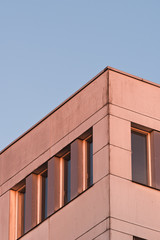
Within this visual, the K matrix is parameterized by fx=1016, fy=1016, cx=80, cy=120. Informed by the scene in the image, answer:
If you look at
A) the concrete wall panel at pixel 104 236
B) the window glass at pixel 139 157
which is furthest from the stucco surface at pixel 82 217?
the window glass at pixel 139 157

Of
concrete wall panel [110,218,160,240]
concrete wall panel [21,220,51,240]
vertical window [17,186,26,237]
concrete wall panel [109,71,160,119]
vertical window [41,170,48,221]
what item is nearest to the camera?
concrete wall panel [110,218,160,240]

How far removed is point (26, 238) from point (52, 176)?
2722 mm

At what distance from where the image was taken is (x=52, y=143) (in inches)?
1553

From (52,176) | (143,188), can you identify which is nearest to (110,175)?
(143,188)

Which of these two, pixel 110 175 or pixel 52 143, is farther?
pixel 52 143

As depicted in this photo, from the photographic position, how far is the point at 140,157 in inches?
1453

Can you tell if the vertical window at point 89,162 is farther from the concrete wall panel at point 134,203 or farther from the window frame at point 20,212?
the window frame at point 20,212

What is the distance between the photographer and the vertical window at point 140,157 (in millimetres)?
36469

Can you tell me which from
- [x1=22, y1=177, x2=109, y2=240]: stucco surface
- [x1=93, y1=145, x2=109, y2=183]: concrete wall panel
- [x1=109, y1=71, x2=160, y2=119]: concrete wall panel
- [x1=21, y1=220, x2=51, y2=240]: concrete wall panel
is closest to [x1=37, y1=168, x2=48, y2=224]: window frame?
[x1=21, y1=220, x2=51, y2=240]: concrete wall panel

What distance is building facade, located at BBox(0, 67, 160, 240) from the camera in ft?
115

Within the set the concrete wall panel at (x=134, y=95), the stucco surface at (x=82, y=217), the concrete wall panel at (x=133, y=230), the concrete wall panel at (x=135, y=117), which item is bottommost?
the concrete wall panel at (x=133, y=230)

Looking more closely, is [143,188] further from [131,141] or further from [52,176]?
[52,176]

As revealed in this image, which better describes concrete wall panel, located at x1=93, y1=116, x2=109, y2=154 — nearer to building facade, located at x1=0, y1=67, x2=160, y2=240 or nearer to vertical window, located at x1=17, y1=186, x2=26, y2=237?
building facade, located at x1=0, y1=67, x2=160, y2=240

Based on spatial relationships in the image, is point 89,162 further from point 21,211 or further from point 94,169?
point 21,211
